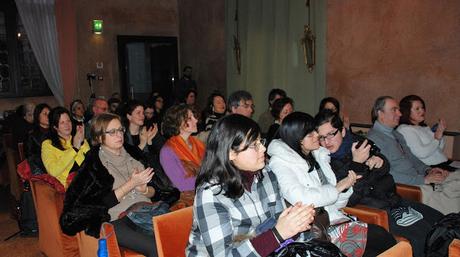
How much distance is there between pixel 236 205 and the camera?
1.74 metres

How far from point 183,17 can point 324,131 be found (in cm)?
763

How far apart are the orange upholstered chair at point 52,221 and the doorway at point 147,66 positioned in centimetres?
638

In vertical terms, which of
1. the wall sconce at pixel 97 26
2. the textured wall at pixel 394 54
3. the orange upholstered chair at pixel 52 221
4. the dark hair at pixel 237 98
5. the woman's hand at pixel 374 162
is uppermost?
the wall sconce at pixel 97 26

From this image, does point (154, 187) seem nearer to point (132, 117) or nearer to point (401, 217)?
point (132, 117)

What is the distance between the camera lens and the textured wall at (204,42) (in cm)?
895

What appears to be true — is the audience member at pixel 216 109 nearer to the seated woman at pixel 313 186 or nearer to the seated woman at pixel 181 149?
the seated woman at pixel 181 149

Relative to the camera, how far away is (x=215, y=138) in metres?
1.77

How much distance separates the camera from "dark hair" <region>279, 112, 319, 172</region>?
241 cm

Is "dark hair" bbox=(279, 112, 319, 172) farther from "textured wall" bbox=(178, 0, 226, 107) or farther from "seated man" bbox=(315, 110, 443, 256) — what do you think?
"textured wall" bbox=(178, 0, 226, 107)

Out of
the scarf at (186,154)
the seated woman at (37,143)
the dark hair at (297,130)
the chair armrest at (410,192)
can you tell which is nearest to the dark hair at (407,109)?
the chair armrest at (410,192)

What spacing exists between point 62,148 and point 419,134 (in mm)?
3172

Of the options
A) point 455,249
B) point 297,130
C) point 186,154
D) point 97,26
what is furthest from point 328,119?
point 97,26

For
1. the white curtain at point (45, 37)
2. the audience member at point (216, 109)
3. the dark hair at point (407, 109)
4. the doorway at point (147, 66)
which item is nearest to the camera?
the dark hair at point (407, 109)

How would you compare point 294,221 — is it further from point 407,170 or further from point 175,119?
point 407,170
